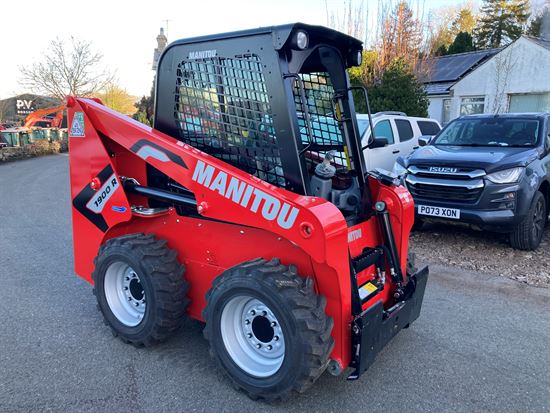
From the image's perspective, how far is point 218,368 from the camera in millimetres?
3080

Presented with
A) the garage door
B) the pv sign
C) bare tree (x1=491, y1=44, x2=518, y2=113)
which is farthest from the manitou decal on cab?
the pv sign

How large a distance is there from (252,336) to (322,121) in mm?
1864

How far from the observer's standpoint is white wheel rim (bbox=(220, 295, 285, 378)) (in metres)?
2.92

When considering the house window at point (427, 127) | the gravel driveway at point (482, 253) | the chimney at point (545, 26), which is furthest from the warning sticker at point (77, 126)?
the chimney at point (545, 26)

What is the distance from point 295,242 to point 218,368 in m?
1.14

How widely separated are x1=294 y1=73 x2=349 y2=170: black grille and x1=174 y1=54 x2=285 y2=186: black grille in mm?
598

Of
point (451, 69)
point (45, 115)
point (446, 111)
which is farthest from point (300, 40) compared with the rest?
point (45, 115)

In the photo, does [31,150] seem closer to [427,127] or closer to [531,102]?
[427,127]

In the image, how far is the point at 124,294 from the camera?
3.70 meters

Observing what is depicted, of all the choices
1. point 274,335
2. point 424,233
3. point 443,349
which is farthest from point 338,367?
point 424,233

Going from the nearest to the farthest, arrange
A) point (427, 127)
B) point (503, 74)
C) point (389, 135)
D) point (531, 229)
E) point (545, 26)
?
point (531, 229), point (389, 135), point (427, 127), point (503, 74), point (545, 26)

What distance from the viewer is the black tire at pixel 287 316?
8.54 ft

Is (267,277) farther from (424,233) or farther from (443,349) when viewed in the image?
(424,233)

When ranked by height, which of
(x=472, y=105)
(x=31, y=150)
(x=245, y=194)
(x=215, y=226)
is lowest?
(x=31, y=150)
